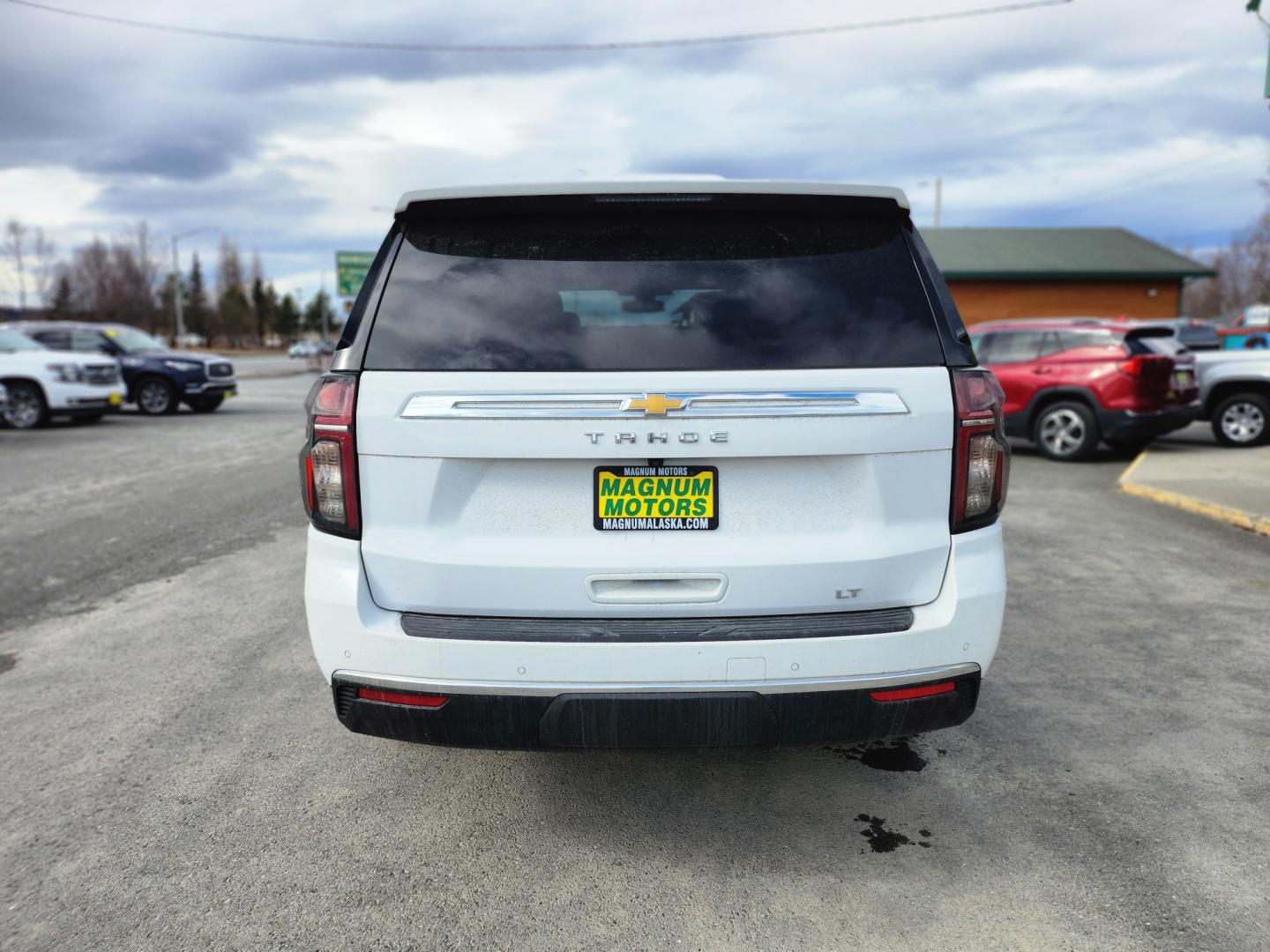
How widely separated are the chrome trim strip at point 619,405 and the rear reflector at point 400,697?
2.57 feet

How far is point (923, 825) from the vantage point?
3096 millimetres

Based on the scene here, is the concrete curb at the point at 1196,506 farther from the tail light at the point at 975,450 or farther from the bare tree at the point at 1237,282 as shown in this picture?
the bare tree at the point at 1237,282

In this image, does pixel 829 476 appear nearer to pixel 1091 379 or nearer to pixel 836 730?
pixel 836 730

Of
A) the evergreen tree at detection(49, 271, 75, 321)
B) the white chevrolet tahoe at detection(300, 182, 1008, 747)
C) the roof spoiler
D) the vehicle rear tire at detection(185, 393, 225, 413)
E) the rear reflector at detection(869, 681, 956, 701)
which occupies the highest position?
the evergreen tree at detection(49, 271, 75, 321)

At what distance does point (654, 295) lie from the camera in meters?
2.80

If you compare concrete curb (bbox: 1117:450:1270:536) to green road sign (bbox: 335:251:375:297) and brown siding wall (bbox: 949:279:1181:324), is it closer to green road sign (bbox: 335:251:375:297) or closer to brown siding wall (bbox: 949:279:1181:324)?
brown siding wall (bbox: 949:279:1181:324)

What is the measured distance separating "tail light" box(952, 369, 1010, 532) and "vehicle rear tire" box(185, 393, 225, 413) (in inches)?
772

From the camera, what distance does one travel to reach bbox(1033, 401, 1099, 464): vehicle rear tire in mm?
12094

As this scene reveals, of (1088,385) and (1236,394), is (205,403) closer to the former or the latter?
(1088,385)

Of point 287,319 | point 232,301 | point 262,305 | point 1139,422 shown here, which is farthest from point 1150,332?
point 287,319

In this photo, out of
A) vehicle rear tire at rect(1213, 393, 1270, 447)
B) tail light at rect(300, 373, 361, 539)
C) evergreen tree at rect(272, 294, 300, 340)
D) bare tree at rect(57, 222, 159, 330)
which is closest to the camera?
tail light at rect(300, 373, 361, 539)

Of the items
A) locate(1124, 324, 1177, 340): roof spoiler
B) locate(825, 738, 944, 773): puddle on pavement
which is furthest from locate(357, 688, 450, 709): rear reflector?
locate(1124, 324, 1177, 340): roof spoiler

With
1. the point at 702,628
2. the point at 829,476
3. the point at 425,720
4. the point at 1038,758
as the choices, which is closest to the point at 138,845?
the point at 425,720

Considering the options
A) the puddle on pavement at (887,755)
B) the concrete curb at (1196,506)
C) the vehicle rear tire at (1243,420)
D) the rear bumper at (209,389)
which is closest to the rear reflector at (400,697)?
the puddle on pavement at (887,755)
